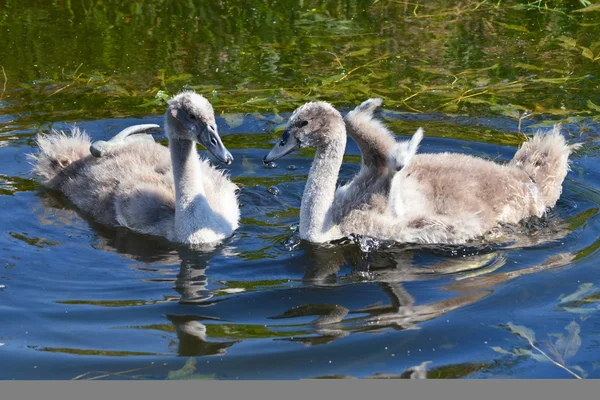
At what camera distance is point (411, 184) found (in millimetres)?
7574

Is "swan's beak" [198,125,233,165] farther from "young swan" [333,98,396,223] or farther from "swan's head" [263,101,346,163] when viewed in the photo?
"young swan" [333,98,396,223]

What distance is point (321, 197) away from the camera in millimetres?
7395

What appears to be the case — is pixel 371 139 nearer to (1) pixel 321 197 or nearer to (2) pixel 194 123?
(1) pixel 321 197

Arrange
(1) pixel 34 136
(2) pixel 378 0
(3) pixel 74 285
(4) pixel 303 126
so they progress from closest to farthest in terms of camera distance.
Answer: (3) pixel 74 285 → (4) pixel 303 126 → (1) pixel 34 136 → (2) pixel 378 0

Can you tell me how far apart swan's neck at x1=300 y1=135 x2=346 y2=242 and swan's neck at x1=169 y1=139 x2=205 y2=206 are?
866 mm

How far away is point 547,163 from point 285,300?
2866mm

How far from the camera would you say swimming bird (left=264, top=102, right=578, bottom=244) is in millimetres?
7344

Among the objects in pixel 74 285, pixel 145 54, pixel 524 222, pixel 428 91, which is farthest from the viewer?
pixel 145 54

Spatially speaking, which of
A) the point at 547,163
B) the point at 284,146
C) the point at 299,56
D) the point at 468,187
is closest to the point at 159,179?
the point at 284,146

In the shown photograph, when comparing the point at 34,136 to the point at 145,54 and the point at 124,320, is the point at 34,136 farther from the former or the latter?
the point at 124,320

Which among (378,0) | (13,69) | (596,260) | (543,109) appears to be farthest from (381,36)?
(596,260)

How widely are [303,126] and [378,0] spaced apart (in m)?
5.87

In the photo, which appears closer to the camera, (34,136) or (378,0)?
(34,136)

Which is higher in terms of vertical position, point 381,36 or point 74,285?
point 381,36
